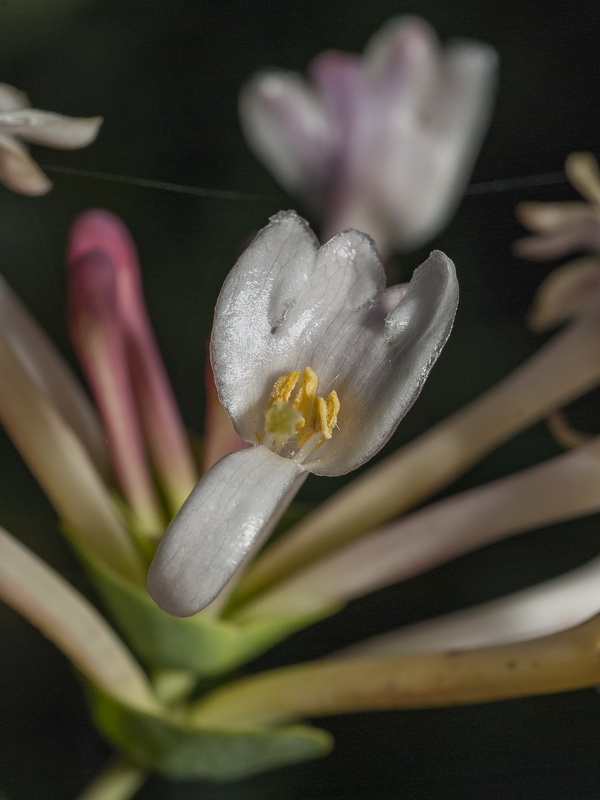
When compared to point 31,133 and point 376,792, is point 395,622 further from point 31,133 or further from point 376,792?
point 31,133

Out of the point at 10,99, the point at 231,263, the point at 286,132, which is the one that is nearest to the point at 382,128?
the point at 286,132

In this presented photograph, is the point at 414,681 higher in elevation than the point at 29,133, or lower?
lower

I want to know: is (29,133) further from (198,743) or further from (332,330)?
(198,743)

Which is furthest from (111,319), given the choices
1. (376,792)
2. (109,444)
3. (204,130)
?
(376,792)

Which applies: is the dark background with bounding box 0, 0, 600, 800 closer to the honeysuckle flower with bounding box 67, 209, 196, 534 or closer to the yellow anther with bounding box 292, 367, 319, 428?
the honeysuckle flower with bounding box 67, 209, 196, 534

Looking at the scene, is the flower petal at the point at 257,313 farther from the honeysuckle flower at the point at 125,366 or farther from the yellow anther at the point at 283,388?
the honeysuckle flower at the point at 125,366

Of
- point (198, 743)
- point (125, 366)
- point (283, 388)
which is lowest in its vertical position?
point (198, 743)

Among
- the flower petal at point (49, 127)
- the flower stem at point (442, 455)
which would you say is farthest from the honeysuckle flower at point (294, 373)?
the flower stem at point (442, 455)
